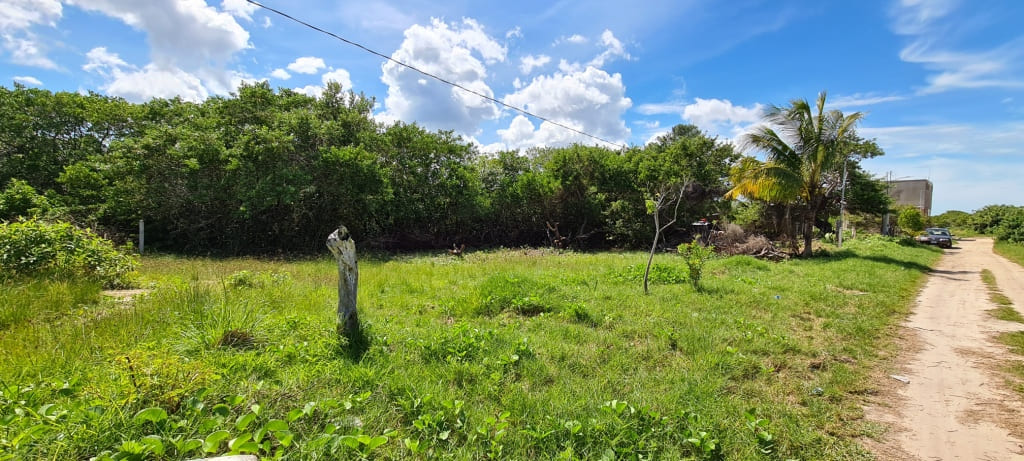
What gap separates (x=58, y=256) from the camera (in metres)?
5.66

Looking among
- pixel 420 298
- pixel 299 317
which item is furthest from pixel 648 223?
pixel 299 317

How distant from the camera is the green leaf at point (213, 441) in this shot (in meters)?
1.93

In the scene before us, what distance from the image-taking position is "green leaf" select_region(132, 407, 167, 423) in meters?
2.03

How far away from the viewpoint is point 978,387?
3.63 metres

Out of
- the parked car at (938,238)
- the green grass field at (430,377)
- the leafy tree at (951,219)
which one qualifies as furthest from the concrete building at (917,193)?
the green grass field at (430,377)

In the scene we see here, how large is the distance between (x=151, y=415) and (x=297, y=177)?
1139cm

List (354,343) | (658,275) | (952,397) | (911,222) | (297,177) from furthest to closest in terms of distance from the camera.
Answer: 1. (911,222)
2. (297,177)
3. (658,275)
4. (354,343)
5. (952,397)

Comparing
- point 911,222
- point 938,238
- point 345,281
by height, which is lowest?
point 345,281

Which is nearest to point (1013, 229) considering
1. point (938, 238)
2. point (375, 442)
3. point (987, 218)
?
point (938, 238)

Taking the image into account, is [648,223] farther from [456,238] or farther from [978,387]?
[978,387]

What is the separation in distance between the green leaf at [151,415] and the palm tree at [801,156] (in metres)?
14.6

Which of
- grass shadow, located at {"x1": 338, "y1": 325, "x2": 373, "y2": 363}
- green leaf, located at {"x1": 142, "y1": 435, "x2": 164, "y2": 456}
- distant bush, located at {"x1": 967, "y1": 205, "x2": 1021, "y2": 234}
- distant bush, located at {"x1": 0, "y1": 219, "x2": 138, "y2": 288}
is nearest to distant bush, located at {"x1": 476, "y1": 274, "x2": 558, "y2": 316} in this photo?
grass shadow, located at {"x1": 338, "y1": 325, "x2": 373, "y2": 363}

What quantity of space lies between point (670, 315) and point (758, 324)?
1073 mm

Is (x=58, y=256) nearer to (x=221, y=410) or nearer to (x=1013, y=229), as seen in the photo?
(x=221, y=410)
